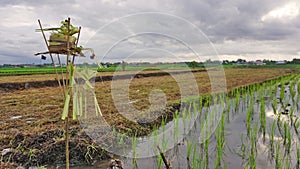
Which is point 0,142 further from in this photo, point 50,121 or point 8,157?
point 50,121

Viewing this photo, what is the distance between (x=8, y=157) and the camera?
2.15 metres

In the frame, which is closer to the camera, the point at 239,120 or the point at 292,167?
the point at 292,167

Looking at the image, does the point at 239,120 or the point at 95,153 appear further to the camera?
the point at 239,120

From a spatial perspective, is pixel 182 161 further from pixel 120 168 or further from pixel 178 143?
pixel 120 168

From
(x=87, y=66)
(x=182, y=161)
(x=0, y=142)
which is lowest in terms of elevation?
(x=182, y=161)

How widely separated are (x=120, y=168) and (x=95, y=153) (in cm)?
40

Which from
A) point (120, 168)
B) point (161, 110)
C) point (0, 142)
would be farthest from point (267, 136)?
point (0, 142)

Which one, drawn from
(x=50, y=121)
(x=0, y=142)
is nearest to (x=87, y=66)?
(x=0, y=142)

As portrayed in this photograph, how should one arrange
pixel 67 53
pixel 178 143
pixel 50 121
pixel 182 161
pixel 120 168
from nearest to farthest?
pixel 67 53 < pixel 120 168 < pixel 182 161 < pixel 178 143 < pixel 50 121

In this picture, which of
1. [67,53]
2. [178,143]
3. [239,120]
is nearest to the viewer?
[67,53]

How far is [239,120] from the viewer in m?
3.86

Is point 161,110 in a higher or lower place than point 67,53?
lower

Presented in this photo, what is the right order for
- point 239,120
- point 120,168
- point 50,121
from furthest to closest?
1. point 239,120
2. point 50,121
3. point 120,168

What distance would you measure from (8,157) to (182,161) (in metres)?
1.62
